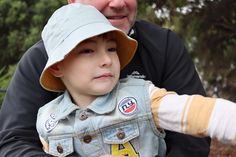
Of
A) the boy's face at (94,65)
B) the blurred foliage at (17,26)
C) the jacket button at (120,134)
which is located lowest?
the blurred foliage at (17,26)

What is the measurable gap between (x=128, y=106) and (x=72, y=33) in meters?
0.35

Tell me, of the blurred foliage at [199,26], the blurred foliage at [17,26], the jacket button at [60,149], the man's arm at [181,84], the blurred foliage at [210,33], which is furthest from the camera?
the blurred foliage at [17,26]

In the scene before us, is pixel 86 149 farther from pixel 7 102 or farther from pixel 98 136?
pixel 7 102

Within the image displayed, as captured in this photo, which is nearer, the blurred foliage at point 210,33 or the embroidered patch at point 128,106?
the embroidered patch at point 128,106

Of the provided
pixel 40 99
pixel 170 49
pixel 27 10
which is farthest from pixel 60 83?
pixel 27 10

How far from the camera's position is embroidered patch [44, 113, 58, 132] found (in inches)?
88.2

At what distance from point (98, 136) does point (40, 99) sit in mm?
540

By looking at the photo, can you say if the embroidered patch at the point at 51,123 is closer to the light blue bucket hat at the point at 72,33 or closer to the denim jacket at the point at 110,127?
the denim jacket at the point at 110,127

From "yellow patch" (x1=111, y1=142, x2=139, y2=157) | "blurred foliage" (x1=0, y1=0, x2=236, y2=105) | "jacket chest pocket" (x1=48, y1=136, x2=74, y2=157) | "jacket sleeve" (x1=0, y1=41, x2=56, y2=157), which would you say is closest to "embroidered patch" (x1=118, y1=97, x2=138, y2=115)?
"yellow patch" (x1=111, y1=142, x2=139, y2=157)

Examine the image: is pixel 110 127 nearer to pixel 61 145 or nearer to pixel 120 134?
pixel 120 134

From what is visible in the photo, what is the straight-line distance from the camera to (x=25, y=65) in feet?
8.81

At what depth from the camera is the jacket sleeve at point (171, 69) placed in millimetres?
2445

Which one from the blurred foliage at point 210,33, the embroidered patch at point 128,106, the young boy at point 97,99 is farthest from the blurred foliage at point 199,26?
the embroidered patch at point 128,106

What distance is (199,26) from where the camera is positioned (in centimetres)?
664
